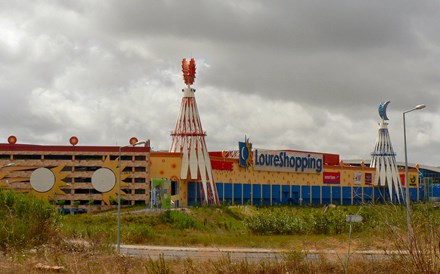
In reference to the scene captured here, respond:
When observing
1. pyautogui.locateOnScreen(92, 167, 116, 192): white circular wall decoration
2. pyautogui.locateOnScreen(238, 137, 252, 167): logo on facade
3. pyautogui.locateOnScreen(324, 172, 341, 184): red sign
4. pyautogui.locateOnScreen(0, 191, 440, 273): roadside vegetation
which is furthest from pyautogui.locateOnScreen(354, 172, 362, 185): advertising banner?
pyautogui.locateOnScreen(0, 191, 440, 273): roadside vegetation

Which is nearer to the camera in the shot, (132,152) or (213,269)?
(213,269)

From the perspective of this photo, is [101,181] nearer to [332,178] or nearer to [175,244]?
[175,244]

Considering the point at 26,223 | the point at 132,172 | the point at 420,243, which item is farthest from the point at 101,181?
the point at 420,243

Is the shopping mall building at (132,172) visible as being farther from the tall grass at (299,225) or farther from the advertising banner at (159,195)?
the tall grass at (299,225)

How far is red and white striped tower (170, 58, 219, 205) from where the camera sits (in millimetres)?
82188

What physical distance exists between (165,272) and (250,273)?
3.48m

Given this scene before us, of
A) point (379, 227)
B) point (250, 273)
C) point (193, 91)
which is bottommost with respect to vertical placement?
point (250, 273)

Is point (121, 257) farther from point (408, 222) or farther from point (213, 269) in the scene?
point (408, 222)

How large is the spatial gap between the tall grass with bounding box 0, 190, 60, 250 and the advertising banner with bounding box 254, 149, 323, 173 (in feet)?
210

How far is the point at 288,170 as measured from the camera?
4043 inches

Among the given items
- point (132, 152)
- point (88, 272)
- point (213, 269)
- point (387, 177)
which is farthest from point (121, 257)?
point (387, 177)

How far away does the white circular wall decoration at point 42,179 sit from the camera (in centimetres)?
7956

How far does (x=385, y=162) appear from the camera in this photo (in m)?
116

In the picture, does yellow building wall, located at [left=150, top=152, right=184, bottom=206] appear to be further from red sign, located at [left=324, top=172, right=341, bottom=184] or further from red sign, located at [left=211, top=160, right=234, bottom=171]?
red sign, located at [left=324, top=172, right=341, bottom=184]
